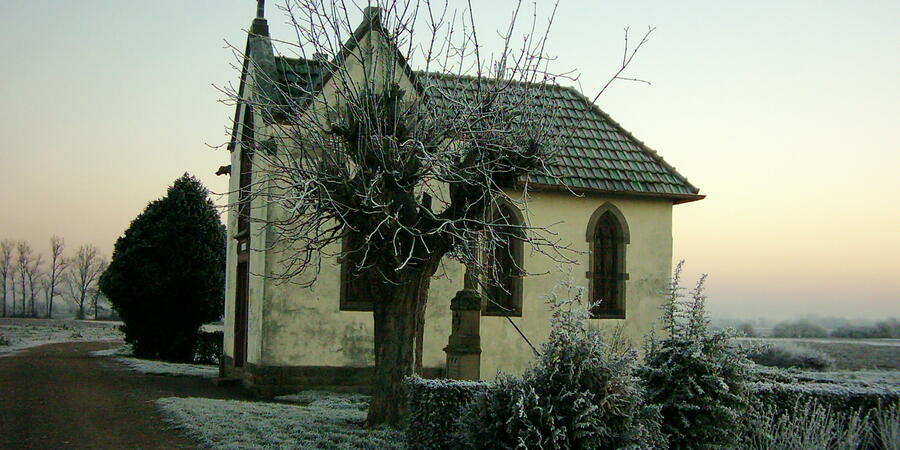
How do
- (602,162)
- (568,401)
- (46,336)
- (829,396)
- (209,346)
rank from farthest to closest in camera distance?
(46,336), (209,346), (602,162), (829,396), (568,401)

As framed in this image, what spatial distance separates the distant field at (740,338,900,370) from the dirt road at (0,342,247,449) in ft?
50.3

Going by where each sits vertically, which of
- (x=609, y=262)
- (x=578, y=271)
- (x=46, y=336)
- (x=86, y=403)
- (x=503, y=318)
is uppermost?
(x=609, y=262)

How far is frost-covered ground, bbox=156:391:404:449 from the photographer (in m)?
10.9

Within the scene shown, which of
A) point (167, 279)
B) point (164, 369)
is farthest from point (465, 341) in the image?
point (167, 279)

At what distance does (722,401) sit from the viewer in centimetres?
986

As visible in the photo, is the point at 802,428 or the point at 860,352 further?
the point at 860,352

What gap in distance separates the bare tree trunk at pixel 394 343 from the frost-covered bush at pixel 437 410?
4.98 ft

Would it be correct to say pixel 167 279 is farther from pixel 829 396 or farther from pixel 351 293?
pixel 829 396

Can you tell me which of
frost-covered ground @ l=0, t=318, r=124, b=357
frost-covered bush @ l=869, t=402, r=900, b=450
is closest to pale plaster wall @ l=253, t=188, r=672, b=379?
frost-covered bush @ l=869, t=402, r=900, b=450

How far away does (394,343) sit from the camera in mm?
12141

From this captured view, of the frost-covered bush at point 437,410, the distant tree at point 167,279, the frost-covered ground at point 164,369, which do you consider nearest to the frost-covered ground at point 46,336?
the distant tree at point 167,279

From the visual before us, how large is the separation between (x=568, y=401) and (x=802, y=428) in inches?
154

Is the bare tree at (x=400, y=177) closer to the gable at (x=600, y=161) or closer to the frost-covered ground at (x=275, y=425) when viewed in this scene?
the frost-covered ground at (x=275, y=425)

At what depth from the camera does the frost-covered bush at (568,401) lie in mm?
8375
